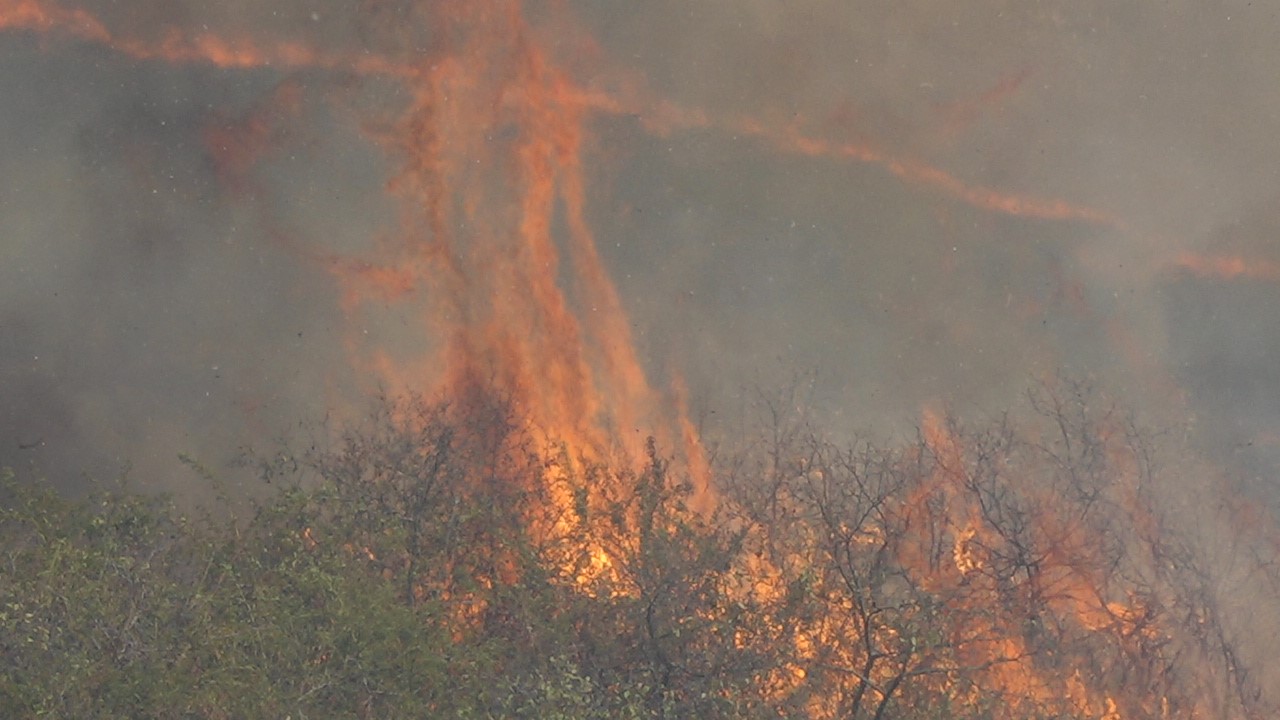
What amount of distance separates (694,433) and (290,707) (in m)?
5.33

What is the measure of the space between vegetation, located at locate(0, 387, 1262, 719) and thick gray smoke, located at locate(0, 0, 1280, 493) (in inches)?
33.8

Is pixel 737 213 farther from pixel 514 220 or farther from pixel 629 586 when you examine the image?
pixel 629 586

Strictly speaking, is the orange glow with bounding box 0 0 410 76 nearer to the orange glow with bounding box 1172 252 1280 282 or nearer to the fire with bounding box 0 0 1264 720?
the fire with bounding box 0 0 1264 720

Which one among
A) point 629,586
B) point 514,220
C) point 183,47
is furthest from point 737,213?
point 183,47

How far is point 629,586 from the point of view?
35.6 ft

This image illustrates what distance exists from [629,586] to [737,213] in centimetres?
433

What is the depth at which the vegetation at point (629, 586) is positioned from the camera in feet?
30.8

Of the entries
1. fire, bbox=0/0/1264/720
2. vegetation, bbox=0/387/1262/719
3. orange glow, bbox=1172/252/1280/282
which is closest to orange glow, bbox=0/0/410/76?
fire, bbox=0/0/1264/720

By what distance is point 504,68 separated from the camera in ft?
44.2

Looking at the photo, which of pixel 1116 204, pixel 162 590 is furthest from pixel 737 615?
pixel 1116 204

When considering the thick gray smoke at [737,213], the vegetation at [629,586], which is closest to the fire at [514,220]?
the thick gray smoke at [737,213]

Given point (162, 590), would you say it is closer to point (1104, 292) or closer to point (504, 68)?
point (504, 68)

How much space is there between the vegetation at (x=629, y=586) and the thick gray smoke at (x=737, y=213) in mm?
859

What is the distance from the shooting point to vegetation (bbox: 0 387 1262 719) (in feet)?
30.8
